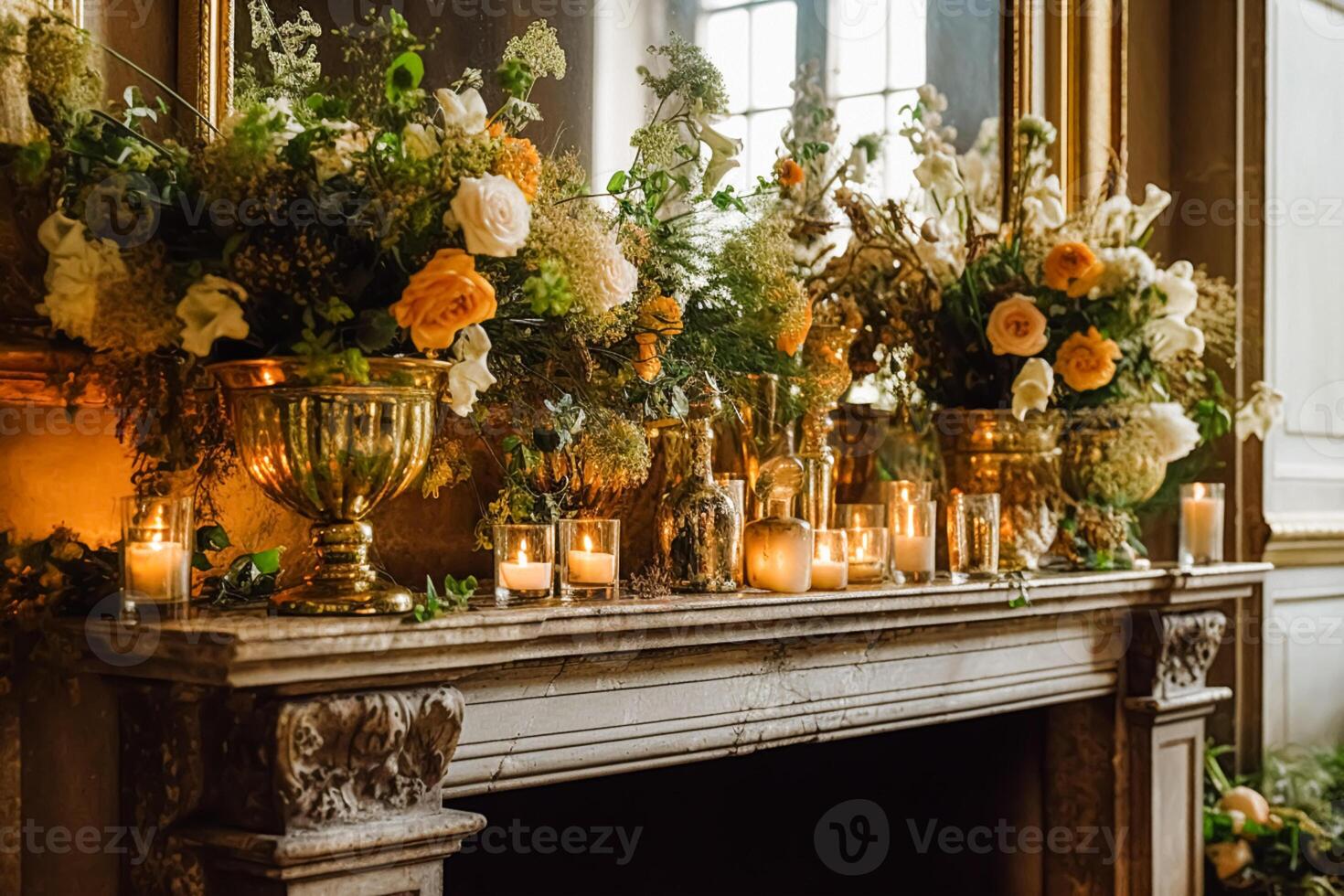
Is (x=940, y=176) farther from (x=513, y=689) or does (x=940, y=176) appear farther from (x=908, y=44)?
(x=513, y=689)

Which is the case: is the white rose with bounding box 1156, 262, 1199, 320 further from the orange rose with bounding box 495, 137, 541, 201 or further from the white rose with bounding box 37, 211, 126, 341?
the white rose with bounding box 37, 211, 126, 341

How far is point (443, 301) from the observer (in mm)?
1602

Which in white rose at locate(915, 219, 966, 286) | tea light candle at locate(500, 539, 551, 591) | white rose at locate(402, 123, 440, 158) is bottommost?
tea light candle at locate(500, 539, 551, 591)

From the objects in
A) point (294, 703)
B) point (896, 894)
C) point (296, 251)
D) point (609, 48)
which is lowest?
point (896, 894)

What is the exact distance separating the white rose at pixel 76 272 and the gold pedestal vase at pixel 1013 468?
5.78 feet

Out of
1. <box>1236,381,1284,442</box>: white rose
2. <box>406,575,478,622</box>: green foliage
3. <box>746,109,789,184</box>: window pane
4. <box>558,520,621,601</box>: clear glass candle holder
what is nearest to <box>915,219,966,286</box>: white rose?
<box>746,109,789,184</box>: window pane

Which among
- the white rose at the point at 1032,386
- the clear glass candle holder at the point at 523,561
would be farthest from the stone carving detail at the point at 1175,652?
the clear glass candle holder at the point at 523,561

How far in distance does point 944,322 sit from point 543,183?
1162 millimetres

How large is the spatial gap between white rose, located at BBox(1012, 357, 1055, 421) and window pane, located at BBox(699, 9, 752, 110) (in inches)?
28.7

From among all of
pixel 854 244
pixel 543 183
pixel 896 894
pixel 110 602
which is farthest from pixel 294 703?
pixel 896 894

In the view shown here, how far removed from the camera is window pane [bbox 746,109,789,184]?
269 cm

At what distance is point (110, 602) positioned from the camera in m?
1.70

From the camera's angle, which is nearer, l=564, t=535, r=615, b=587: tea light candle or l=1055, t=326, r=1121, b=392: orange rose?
l=564, t=535, r=615, b=587: tea light candle

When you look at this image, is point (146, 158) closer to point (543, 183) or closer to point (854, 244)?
point (543, 183)
